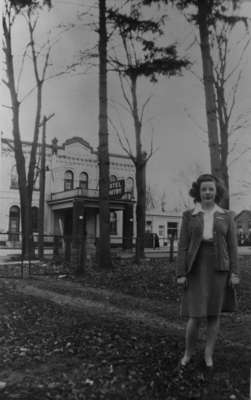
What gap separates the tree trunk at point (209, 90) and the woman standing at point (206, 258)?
392mm

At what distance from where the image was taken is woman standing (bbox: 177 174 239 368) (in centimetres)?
284

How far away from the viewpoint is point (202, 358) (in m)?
2.96

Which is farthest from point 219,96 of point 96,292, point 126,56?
point 96,292

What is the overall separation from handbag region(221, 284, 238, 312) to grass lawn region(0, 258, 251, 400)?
0.34 metres

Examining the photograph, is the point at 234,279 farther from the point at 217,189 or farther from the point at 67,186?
the point at 67,186

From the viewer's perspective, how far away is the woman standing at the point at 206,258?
2838mm

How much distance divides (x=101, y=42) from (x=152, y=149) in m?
0.97

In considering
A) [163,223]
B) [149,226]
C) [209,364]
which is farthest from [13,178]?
[209,364]

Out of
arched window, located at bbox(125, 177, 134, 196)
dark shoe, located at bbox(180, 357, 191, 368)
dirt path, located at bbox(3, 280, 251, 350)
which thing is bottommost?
dark shoe, located at bbox(180, 357, 191, 368)

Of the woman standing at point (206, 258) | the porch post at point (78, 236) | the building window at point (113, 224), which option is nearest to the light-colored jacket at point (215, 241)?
the woman standing at point (206, 258)

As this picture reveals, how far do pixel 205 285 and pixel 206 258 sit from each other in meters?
0.17

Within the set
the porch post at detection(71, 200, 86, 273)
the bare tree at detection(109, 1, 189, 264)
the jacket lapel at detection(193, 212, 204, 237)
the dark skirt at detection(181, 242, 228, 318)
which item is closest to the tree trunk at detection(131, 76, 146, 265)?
the bare tree at detection(109, 1, 189, 264)

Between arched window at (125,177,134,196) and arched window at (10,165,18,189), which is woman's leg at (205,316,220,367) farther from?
arched window at (10,165,18,189)

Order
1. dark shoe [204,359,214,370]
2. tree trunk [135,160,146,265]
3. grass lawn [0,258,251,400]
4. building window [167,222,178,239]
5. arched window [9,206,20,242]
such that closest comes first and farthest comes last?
grass lawn [0,258,251,400], dark shoe [204,359,214,370], building window [167,222,178,239], tree trunk [135,160,146,265], arched window [9,206,20,242]
